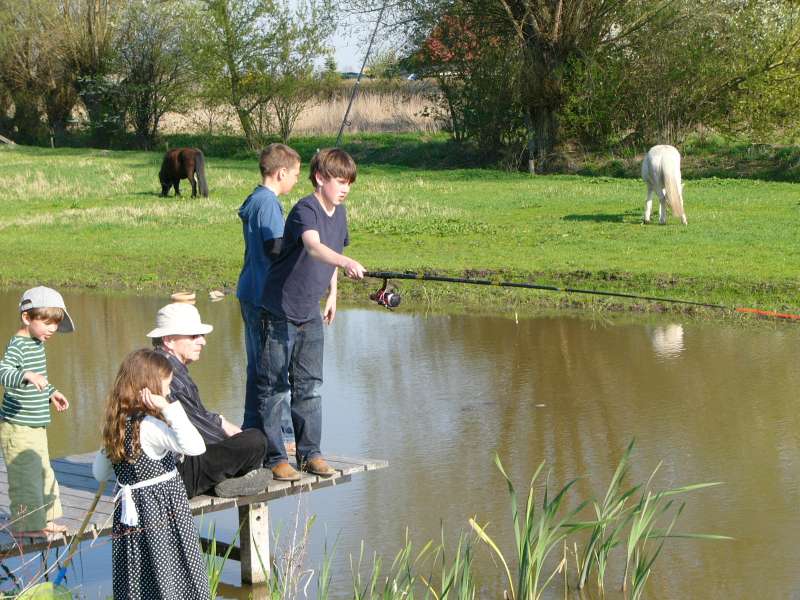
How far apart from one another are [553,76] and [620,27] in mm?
1985

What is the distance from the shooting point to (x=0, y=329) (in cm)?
1219

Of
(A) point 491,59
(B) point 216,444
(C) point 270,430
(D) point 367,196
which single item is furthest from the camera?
(A) point 491,59

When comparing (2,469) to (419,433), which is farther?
(419,433)

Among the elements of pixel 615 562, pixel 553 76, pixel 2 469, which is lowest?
pixel 615 562

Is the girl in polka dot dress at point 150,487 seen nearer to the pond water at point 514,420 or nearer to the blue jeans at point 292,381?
the pond water at point 514,420

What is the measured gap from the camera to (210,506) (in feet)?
17.9

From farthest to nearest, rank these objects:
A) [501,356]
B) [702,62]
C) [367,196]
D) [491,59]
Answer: [491,59] < [702,62] < [367,196] < [501,356]

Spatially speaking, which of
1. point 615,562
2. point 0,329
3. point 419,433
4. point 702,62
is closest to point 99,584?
point 615,562

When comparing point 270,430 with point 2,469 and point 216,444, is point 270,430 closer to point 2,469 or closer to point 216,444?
point 216,444

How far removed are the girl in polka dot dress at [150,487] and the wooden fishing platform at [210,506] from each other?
0.57 m

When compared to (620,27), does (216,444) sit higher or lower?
lower

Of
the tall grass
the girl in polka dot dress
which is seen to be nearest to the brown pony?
the tall grass

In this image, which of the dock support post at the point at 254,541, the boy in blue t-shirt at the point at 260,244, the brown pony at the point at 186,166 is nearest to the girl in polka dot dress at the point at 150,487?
the dock support post at the point at 254,541

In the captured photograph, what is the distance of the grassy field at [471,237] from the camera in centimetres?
1327
